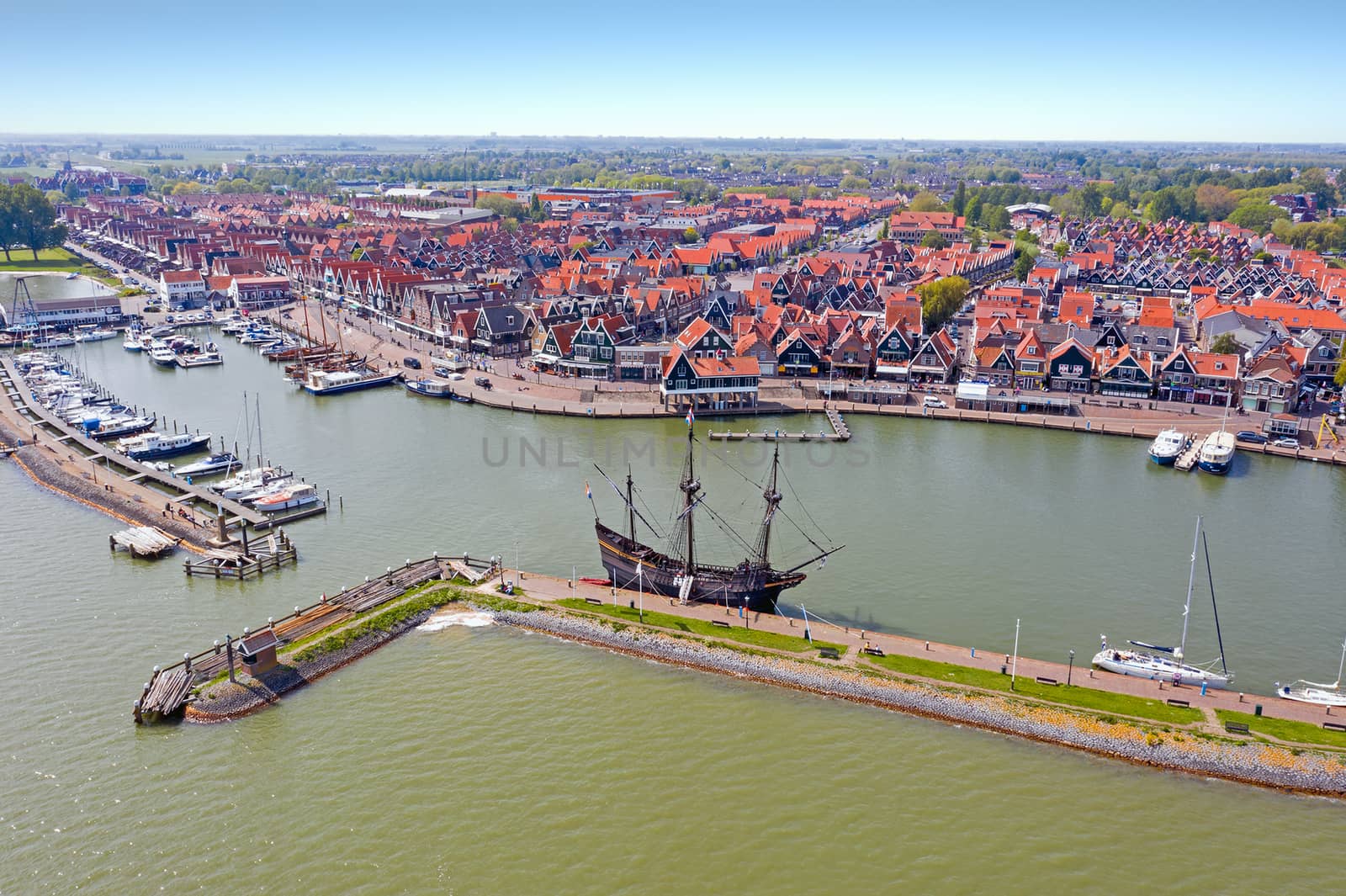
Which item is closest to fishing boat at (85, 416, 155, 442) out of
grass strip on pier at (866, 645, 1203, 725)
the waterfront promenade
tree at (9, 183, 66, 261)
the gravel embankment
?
the waterfront promenade

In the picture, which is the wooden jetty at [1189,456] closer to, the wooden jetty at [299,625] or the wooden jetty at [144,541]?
the wooden jetty at [299,625]

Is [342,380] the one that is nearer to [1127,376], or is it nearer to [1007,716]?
[1007,716]

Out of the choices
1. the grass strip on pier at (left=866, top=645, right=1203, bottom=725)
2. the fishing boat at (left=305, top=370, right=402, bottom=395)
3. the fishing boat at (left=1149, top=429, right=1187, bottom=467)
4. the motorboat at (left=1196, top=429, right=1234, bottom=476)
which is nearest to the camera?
the grass strip on pier at (left=866, top=645, right=1203, bottom=725)

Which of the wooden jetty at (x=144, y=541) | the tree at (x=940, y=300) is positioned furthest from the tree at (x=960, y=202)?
the wooden jetty at (x=144, y=541)

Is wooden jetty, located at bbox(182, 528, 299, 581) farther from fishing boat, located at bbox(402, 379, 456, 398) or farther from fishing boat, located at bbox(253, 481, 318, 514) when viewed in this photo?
fishing boat, located at bbox(402, 379, 456, 398)

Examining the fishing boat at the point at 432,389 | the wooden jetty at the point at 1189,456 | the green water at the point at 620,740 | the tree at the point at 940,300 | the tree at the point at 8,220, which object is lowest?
the green water at the point at 620,740

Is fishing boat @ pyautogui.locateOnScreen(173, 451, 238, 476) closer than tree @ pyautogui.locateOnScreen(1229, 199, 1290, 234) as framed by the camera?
Yes
